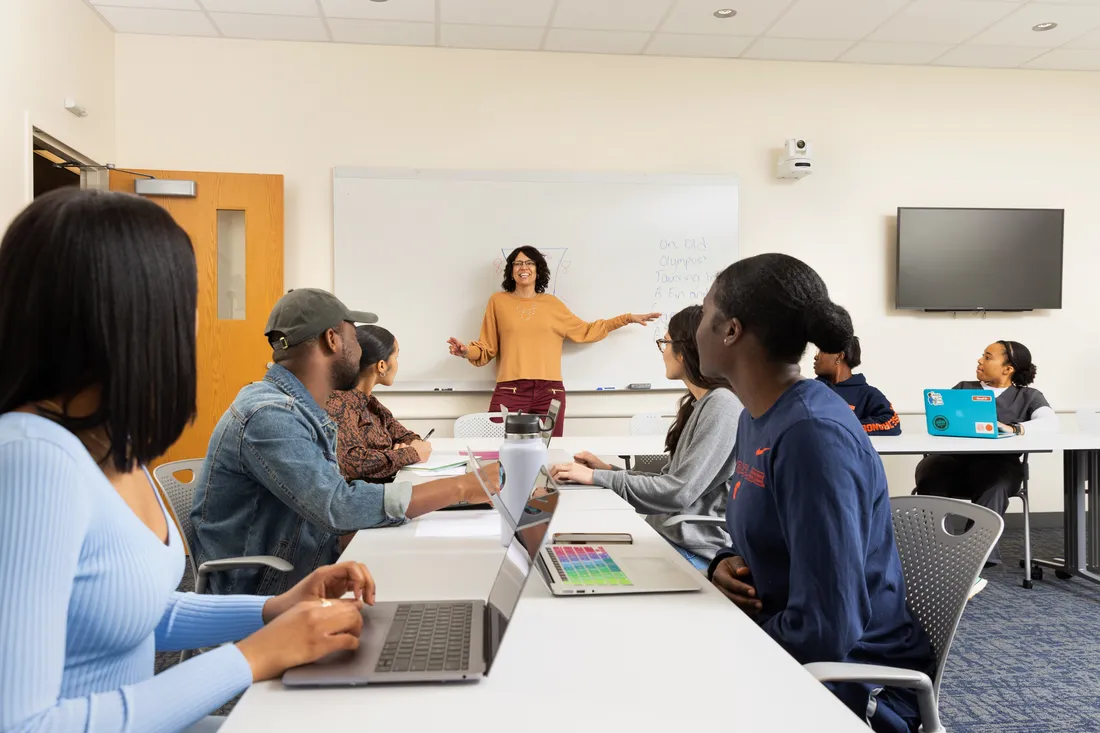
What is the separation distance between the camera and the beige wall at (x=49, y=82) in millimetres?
3408

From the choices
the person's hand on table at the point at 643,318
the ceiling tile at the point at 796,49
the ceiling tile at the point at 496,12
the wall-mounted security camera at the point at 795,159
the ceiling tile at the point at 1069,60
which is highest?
the ceiling tile at the point at 1069,60

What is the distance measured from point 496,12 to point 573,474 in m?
3.09

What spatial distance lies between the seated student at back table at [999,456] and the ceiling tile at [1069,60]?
201 cm

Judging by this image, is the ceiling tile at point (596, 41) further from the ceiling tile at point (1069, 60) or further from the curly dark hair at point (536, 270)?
the ceiling tile at point (1069, 60)

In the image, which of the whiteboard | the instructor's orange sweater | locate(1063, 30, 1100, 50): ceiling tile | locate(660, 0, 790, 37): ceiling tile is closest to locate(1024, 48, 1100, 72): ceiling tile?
locate(1063, 30, 1100, 50): ceiling tile

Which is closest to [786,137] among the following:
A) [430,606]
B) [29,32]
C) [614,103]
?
[614,103]

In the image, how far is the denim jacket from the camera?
5.27 ft

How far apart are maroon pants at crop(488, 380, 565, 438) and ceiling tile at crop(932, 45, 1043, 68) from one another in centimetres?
333

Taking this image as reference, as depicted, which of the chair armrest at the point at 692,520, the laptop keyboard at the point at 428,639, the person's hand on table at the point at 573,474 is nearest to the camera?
the laptop keyboard at the point at 428,639

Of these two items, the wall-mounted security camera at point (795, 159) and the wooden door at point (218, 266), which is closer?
the wooden door at point (218, 266)

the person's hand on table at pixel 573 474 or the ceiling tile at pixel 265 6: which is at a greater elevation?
the ceiling tile at pixel 265 6

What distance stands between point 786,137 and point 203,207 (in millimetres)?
3651

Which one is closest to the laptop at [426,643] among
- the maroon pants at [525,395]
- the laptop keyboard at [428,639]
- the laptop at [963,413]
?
the laptop keyboard at [428,639]

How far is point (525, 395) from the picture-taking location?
4.68 metres
